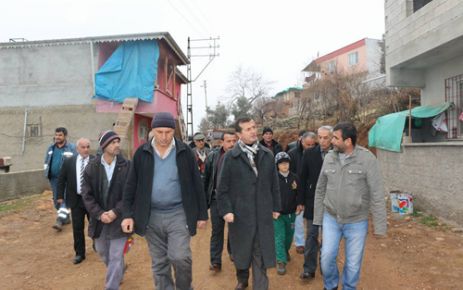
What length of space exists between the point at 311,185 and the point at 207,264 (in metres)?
1.91

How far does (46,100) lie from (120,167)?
45.2 ft

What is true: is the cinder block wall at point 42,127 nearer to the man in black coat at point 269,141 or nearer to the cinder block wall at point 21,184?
the cinder block wall at point 21,184

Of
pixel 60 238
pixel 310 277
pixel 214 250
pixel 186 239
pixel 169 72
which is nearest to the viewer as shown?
pixel 186 239

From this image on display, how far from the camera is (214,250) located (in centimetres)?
516

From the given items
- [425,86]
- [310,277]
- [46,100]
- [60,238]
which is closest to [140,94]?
[46,100]

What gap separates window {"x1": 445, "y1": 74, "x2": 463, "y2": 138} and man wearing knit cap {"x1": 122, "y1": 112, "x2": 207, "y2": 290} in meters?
8.23

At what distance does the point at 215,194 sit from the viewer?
5152mm

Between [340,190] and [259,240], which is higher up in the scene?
[340,190]

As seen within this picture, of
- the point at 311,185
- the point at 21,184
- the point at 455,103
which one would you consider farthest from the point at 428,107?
the point at 21,184

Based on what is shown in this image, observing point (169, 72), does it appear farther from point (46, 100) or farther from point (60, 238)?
point (60, 238)

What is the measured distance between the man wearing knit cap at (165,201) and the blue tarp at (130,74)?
1219cm

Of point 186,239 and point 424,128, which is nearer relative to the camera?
point 186,239

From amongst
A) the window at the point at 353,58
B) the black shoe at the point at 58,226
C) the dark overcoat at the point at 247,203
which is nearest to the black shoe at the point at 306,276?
the dark overcoat at the point at 247,203

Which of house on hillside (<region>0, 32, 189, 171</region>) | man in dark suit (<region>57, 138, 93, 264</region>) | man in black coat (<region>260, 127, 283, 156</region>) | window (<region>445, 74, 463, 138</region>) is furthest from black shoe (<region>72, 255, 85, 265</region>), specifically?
house on hillside (<region>0, 32, 189, 171</region>)
